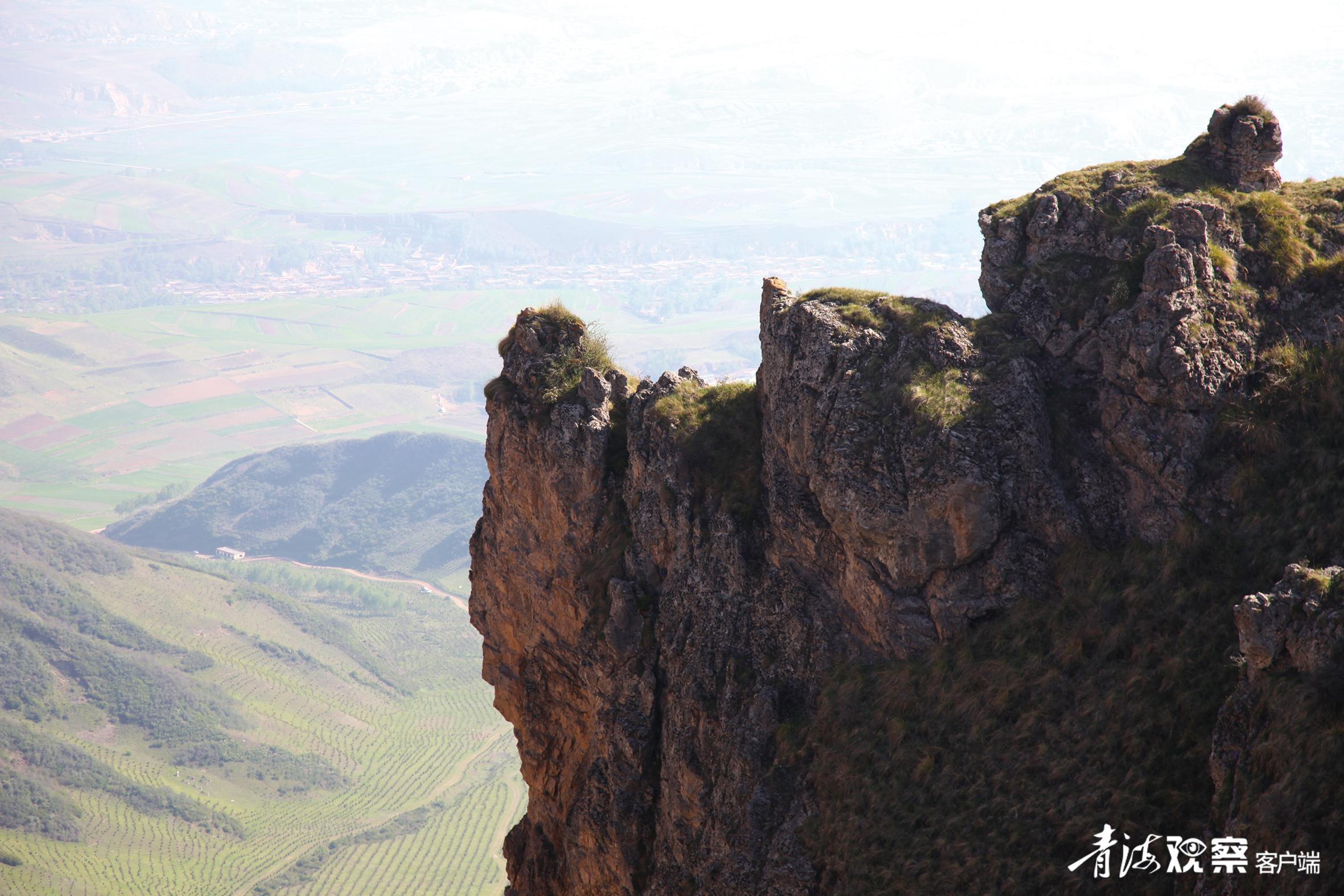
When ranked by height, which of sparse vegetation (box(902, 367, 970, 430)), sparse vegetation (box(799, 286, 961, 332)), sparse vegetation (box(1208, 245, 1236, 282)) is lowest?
sparse vegetation (box(902, 367, 970, 430))

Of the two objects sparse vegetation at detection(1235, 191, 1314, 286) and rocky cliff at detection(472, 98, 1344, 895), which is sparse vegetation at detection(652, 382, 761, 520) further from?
sparse vegetation at detection(1235, 191, 1314, 286)

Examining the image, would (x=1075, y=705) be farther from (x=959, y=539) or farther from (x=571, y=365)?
(x=571, y=365)

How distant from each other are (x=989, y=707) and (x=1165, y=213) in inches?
515

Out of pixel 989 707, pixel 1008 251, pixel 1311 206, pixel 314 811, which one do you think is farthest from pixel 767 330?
pixel 314 811

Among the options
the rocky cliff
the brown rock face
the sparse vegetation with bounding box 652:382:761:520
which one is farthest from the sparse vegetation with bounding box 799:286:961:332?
the brown rock face

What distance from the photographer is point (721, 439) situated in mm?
31438

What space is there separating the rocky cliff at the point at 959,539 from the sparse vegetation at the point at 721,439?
0.08m

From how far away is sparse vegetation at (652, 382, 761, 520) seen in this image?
3031 cm

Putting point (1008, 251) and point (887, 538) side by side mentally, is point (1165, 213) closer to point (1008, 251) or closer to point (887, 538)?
point (1008, 251)

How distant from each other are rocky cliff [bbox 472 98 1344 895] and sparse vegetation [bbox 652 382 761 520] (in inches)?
3.3

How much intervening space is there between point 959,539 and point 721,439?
26.6 feet

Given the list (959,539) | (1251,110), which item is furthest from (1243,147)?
(959,539)

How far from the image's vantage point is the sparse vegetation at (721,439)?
30312 millimetres

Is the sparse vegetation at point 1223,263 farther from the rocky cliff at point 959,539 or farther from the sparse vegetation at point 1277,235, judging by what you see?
the sparse vegetation at point 1277,235
